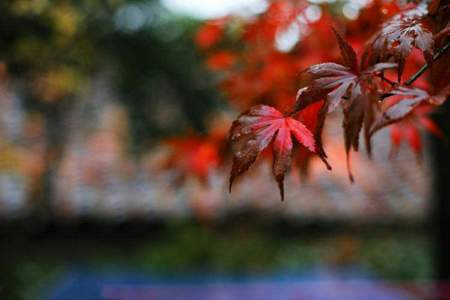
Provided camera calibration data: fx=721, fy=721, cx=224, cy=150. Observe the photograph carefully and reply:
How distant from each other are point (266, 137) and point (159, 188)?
208 inches

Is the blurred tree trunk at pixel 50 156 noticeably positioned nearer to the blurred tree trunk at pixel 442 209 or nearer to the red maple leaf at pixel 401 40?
the blurred tree trunk at pixel 442 209

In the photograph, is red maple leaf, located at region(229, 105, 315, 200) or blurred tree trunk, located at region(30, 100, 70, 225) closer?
red maple leaf, located at region(229, 105, 315, 200)

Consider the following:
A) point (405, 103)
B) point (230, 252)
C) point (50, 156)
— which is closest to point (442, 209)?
point (405, 103)

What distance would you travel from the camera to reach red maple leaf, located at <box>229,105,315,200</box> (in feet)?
2.98

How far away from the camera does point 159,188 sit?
6.18m

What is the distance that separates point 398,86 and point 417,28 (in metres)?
0.08

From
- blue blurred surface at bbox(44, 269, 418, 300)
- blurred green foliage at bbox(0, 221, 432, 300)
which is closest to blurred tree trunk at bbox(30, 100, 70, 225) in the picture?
blurred green foliage at bbox(0, 221, 432, 300)

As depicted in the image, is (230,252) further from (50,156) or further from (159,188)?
(50,156)

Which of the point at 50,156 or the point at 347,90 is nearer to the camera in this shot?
the point at 347,90

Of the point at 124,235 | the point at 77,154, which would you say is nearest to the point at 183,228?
the point at 124,235

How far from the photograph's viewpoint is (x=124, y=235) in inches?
243

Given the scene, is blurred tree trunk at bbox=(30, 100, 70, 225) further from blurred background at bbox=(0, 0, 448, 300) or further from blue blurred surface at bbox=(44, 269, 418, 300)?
blue blurred surface at bbox=(44, 269, 418, 300)

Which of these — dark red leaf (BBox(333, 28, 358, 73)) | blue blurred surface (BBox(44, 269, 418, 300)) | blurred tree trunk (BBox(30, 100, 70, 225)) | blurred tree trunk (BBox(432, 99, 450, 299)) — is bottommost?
blue blurred surface (BBox(44, 269, 418, 300))

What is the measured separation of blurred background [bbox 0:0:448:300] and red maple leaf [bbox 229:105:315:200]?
109 cm
